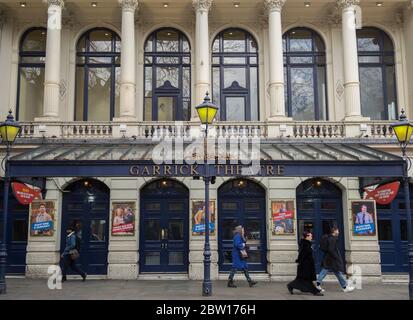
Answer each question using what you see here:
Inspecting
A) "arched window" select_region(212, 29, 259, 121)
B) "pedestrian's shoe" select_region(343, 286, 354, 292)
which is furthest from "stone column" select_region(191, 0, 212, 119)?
"pedestrian's shoe" select_region(343, 286, 354, 292)

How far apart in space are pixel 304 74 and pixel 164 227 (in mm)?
9858

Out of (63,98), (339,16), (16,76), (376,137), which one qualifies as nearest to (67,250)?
(63,98)

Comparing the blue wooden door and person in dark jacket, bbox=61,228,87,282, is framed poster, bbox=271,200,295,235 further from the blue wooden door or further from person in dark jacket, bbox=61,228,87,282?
person in dark jacket, bbox=61,228,87,282

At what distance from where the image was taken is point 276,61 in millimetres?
19828

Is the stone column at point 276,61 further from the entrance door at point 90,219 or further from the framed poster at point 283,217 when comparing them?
the entrance door at point 90,219

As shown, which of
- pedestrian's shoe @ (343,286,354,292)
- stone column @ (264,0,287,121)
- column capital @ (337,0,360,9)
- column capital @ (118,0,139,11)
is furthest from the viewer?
column capital @ (337,0,360,9)

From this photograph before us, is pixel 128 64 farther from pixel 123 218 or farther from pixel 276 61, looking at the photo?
pixel 123 218

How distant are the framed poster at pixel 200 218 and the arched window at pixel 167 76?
192 inches

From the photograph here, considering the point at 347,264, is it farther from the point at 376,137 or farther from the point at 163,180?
the point at 163,180

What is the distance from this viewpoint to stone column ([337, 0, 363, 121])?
19703 millimetres

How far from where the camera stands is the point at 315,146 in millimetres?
18484

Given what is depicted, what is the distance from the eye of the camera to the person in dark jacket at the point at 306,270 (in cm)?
1341

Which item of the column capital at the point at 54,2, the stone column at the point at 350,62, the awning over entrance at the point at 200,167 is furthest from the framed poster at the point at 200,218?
the column capital at the point at 54,2

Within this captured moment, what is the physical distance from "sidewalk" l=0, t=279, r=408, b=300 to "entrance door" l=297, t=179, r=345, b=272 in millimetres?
2264
